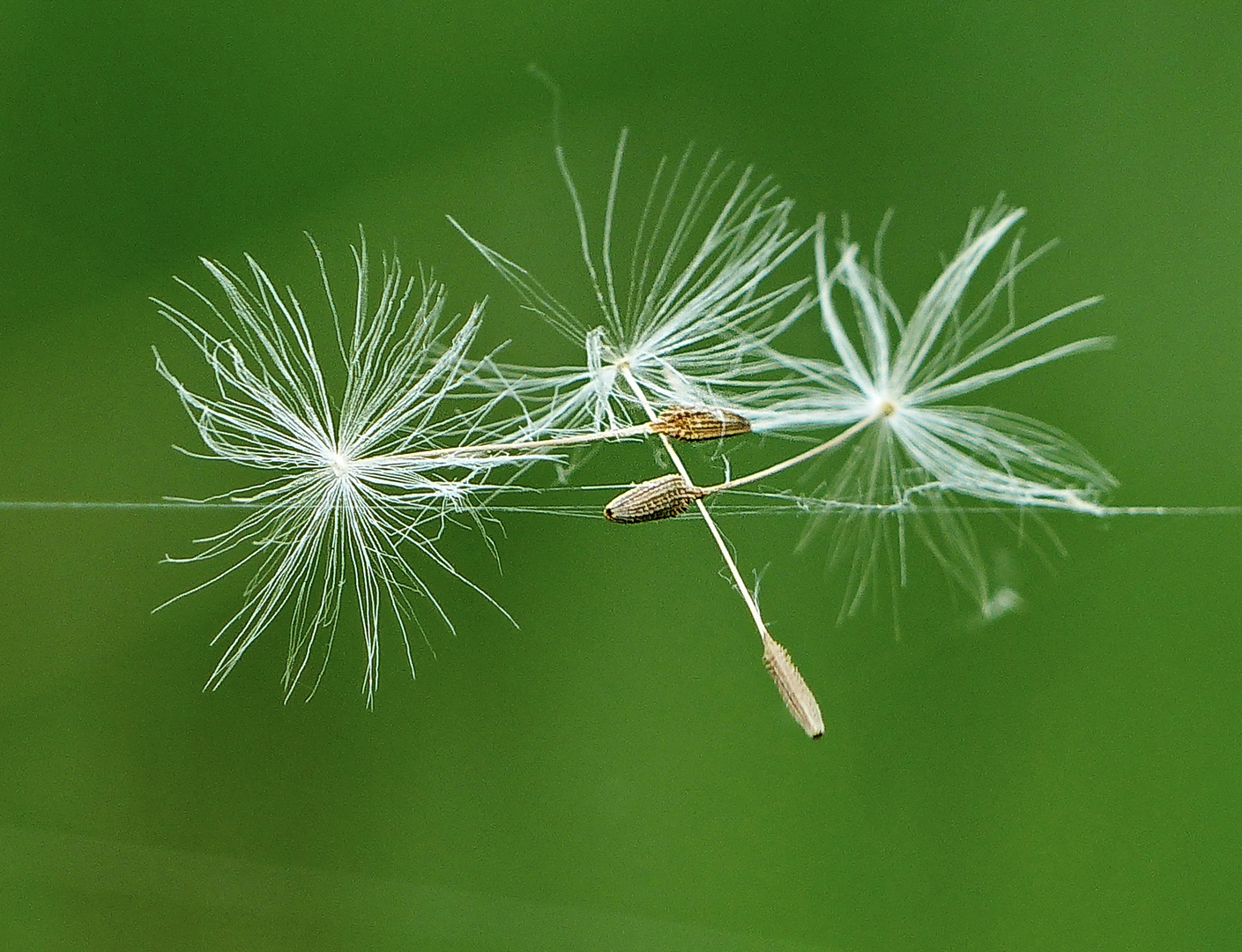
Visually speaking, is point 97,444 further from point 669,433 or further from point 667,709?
point 669,433

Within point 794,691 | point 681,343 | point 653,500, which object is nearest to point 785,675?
point 794,691

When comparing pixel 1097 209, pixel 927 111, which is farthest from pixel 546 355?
pixel 1097 209

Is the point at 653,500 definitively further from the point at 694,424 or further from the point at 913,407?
the point at 913,407

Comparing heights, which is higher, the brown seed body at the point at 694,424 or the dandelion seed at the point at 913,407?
the dandelion seed at the point at 913,407

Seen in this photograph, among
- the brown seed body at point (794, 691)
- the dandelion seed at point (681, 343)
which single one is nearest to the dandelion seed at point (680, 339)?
the dandelion seed at point (681, 343)

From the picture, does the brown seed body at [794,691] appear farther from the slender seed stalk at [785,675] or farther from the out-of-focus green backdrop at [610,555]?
the out-of-focus green backdrop at [610,555]

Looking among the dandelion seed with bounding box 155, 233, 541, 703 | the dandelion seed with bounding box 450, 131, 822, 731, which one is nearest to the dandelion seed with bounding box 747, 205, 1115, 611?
the dandelion seed with bounding box 450, 131, 822, 731
